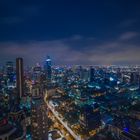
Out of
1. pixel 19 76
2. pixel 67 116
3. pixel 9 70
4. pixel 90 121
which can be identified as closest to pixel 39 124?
pixel 90 121

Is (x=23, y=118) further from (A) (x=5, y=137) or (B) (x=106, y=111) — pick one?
(B) (x=106, y=111)

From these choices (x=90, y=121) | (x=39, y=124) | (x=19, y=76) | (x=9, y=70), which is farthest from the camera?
(x=9, y=70)

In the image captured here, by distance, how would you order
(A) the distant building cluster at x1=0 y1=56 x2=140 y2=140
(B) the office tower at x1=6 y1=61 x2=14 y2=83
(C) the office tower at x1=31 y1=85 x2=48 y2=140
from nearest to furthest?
(A) the distant building cluster at x1=0 y1=56 x2=140 y2=140, (C) the office tower at x1=31 y1=85 x2=48 y2=140, (B) the office tower at x1=6 y1=61 x2=14 y2=83

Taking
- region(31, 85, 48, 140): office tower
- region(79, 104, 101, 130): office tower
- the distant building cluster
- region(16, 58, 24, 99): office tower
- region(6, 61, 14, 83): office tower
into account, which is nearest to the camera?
the distant building cluster

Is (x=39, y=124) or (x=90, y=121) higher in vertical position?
(x=39, y=124)

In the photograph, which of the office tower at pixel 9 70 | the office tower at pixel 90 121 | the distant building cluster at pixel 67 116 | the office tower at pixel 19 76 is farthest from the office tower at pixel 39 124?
the office tower at pixel 9 70

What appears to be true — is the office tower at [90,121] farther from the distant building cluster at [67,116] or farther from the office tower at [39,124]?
the office tower at [39,124]

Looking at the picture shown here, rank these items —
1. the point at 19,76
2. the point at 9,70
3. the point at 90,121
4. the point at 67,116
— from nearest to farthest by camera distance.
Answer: the point at 90,121, the point at 67,116, the point at 19,76, the point at 9,70

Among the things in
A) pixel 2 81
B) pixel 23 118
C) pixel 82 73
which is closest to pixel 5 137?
pixel 23 118

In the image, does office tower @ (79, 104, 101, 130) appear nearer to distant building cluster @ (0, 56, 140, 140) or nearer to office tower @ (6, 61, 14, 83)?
distant building cluster @ (0, 56, 140, 140)

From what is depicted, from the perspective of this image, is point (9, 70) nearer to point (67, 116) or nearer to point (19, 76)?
point (19, 76)

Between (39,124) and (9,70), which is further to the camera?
(9,70)

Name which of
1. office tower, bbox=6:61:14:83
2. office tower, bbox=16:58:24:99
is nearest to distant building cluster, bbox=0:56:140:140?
office tower, bbox=16:58:24:99
